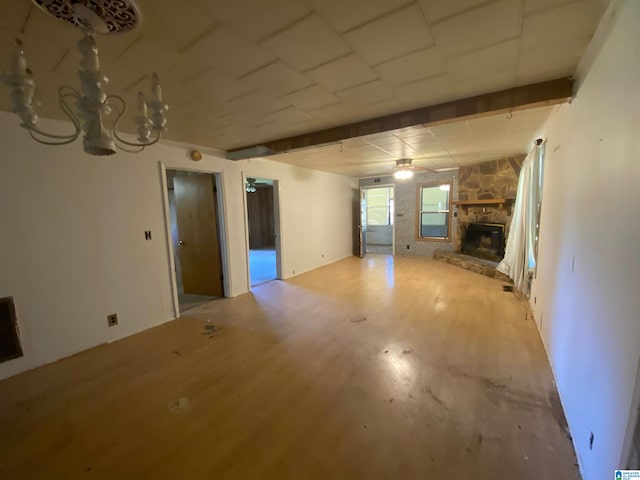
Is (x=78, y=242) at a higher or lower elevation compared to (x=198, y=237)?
higher

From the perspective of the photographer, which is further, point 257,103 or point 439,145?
point 439,145

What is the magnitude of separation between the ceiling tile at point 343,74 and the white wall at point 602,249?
1.21m

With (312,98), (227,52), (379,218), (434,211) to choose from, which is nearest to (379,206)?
(379,218)

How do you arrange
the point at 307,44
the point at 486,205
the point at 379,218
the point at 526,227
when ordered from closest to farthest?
the point at 307,44 < the point at 526,227 < the point at 486,205 < the point at 379,218

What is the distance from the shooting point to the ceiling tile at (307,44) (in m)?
1.37

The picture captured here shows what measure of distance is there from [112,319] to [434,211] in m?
6.87

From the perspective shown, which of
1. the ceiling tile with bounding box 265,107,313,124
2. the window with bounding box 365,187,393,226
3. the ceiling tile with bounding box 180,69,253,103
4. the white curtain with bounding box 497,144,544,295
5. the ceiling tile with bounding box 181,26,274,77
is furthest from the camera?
the window with bounding box 365,187,393,226

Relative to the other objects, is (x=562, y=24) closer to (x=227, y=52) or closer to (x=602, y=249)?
(x=602, y=249)

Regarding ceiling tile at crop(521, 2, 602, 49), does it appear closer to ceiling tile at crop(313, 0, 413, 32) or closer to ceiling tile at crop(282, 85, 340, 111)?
ceiling tile at crop(313, 0, 413, 32)

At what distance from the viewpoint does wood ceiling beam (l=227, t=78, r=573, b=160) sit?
6.67 ft

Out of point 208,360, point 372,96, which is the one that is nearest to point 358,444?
point 208,360

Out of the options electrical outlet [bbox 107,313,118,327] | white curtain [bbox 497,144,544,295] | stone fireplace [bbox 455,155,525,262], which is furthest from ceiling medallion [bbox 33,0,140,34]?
stone fireplace [bbox 455,155,525,262]

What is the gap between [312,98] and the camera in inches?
88.1

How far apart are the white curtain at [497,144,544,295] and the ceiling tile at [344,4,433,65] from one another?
8.64 feet
